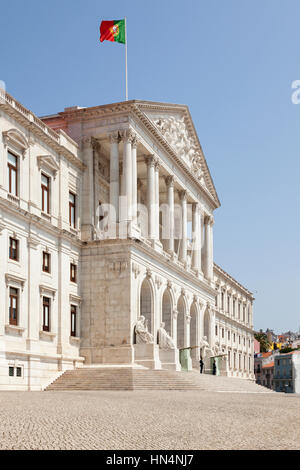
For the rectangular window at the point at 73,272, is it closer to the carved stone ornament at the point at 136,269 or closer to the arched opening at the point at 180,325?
the carved stone ornament at the point at 136,269

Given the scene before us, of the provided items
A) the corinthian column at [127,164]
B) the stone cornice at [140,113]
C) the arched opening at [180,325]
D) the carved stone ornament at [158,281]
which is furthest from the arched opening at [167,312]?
the stone cornice at [140,113]

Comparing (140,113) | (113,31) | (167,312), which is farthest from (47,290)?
(113,31)

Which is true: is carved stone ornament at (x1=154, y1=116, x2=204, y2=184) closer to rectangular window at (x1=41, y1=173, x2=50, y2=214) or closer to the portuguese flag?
the portuguese flag

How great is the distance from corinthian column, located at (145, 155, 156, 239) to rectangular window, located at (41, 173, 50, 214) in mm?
10137

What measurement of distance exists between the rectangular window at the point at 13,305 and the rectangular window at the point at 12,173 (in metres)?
5.52

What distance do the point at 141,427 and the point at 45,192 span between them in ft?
95.4

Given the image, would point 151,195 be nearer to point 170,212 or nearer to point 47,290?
point 170,212

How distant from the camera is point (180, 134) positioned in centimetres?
5747

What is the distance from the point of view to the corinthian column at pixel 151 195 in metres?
50.2

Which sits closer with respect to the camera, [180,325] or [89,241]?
[89,241]
